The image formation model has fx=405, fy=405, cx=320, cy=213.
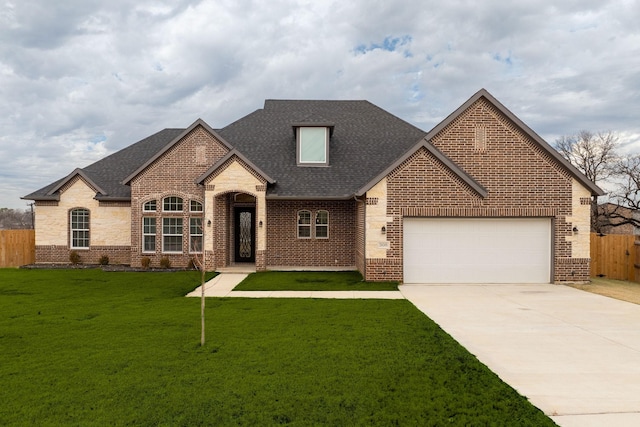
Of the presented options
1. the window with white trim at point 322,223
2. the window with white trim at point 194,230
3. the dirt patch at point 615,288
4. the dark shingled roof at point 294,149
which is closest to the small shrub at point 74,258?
the dark shingled roof at point 294,149

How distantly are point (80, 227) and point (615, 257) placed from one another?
23.8 metres

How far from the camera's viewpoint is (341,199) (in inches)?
685

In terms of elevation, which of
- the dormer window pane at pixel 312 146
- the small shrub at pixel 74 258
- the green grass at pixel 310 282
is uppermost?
the dormer window pane at pixel 312 146

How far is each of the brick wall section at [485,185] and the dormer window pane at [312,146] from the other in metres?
5.74

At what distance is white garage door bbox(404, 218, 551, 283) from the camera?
14570 millimetres

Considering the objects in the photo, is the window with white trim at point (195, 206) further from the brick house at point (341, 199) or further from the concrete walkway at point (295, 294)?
the concrete walkway at point (295, 294)

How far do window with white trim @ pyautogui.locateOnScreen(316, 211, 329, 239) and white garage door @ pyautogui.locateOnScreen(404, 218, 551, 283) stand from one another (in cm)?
473

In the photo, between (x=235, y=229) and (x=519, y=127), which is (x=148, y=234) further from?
(x=519, y=127)

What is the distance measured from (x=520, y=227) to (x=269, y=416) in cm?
1290

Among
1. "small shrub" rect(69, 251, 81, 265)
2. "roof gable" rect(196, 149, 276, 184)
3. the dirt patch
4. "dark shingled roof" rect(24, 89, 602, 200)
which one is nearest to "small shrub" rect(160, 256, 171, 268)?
"dark shingled roof" rect(24, 89, 602, 200)

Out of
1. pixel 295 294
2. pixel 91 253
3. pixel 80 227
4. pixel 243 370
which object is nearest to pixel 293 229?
pixel 295 294

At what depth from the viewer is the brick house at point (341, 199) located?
14328 millimetres

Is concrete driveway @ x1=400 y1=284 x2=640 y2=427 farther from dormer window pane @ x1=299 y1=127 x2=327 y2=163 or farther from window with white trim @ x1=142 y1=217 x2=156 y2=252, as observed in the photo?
window with white trim @ x1=142 y1=217 x2=156 y2=252

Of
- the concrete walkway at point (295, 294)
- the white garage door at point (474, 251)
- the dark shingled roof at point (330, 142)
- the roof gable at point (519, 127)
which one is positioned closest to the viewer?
the concrete walkway at point (295, 294)
